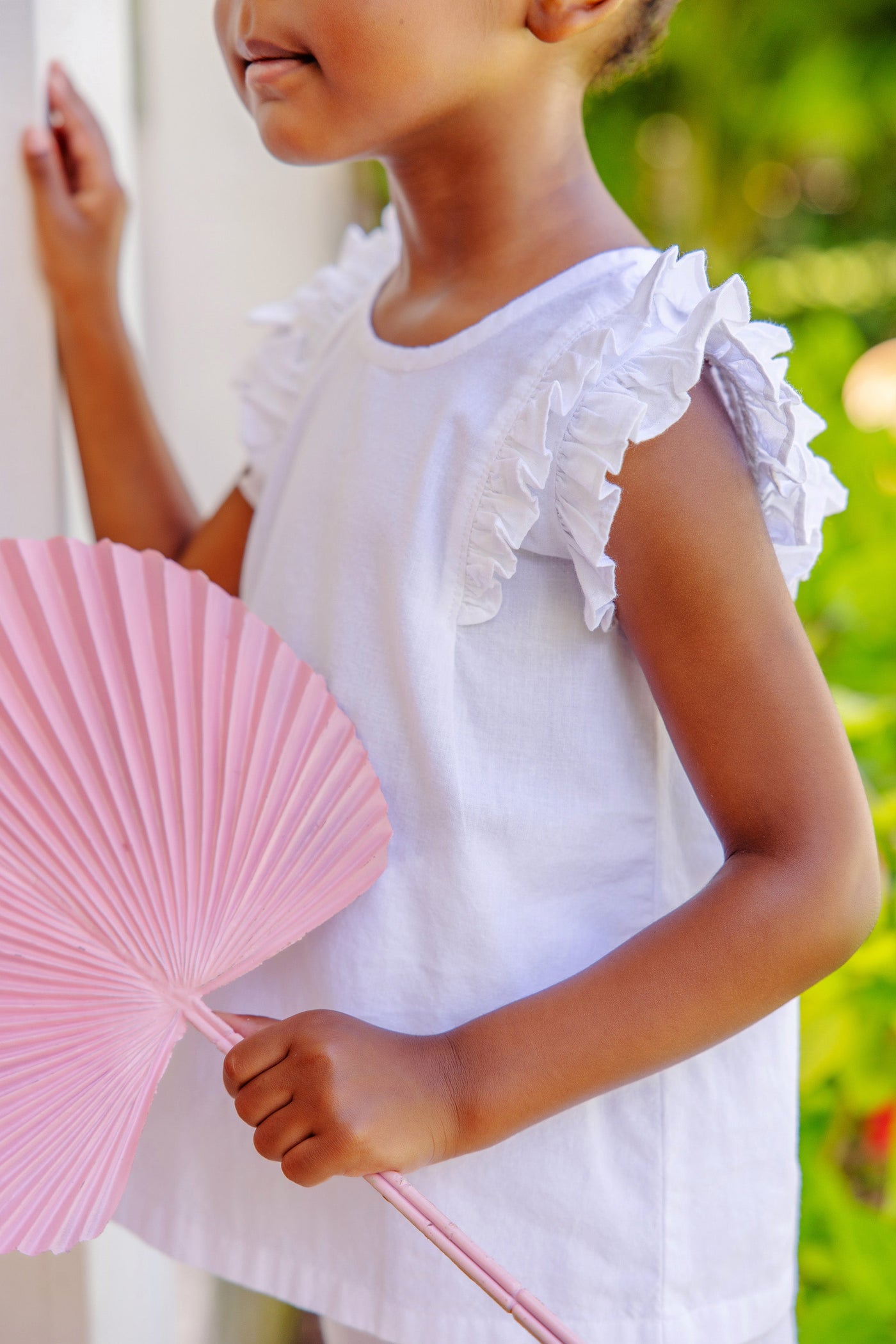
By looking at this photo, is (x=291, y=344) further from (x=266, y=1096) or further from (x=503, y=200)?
(x=266, y=1096)

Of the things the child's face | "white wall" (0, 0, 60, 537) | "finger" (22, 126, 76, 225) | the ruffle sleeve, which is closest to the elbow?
the ruffle sleeve

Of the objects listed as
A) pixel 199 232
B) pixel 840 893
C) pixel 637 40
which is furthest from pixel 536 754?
pixel 199 232

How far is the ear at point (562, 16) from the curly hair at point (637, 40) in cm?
5

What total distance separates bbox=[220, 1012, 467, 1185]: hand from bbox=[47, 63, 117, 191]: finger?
551mm

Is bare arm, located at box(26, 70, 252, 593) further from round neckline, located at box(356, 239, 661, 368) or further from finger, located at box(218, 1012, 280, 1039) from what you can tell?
finger, located at box(218, 1012, 280, 1039)

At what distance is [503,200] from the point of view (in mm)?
631

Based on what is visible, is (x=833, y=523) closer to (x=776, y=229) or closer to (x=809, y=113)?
(x=809, y=113)

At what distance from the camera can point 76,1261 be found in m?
0.75

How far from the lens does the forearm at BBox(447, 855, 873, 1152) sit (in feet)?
1.70

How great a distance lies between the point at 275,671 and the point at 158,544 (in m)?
0.30

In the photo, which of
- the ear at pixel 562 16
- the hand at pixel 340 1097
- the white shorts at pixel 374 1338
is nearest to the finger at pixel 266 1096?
the hand at pixel 340 1097

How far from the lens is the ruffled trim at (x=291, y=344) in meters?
0.78

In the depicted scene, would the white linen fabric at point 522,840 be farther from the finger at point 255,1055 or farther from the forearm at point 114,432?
the forearm at point 114,432

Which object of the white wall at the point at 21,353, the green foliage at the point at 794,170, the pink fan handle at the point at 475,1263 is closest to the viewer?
the pink fan handle at the point at 475,1263
